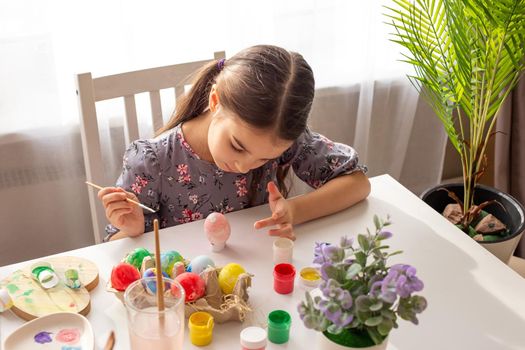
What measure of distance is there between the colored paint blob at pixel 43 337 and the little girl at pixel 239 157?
28 cm

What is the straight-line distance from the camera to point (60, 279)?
1051mm

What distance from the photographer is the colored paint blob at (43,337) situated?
94 centimetres

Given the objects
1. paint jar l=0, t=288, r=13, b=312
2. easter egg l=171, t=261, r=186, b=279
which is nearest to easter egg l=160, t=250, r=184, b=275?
easter egg l=171, t=261, r=186, b=279

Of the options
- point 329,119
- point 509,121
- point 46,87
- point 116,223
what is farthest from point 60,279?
point 509,121

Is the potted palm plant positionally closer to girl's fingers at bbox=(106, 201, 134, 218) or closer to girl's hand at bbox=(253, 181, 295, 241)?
girl's hand at bbox=(253, 181, 295, 241)

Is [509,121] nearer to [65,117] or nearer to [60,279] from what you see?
[65,117]

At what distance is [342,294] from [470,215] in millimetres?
959

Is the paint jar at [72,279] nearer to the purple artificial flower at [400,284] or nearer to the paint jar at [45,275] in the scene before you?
the paint jar at [45,275]

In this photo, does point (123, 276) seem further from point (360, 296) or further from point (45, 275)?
point (360, 296)

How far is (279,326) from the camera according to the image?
0.95 metres

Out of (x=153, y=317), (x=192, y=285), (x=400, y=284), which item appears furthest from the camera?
(x=192, y=285)

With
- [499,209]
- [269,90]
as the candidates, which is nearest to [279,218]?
[269,90]

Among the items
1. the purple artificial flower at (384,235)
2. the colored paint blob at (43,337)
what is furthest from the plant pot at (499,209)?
the colored paint blob at (43,337)

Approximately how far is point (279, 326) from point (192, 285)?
0.15 metres
